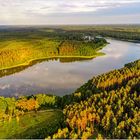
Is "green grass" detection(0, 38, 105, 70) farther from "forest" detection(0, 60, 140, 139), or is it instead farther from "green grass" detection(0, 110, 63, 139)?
"green grass" detection(0, 110, 63, 139)

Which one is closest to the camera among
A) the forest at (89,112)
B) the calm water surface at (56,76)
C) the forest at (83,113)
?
the forest at (89,112)

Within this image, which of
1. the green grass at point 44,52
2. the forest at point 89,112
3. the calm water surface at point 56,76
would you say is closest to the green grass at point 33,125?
the forest at point 89,112

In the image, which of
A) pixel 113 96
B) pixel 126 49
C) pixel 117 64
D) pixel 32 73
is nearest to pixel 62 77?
pixel 32 73

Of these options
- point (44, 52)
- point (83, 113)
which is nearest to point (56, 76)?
point (83, 113)

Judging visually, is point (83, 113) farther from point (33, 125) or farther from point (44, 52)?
point (44, 52)

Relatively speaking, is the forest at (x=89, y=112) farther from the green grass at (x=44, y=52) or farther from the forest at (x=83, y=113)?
the green grass at (x=44, y=52)

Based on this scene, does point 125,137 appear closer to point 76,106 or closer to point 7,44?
point 76,106

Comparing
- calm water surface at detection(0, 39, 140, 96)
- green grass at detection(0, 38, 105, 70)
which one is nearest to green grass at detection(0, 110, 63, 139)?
calm water surface at detection(0, 39, 140, 96)

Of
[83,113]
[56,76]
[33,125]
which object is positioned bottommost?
[33,125]
